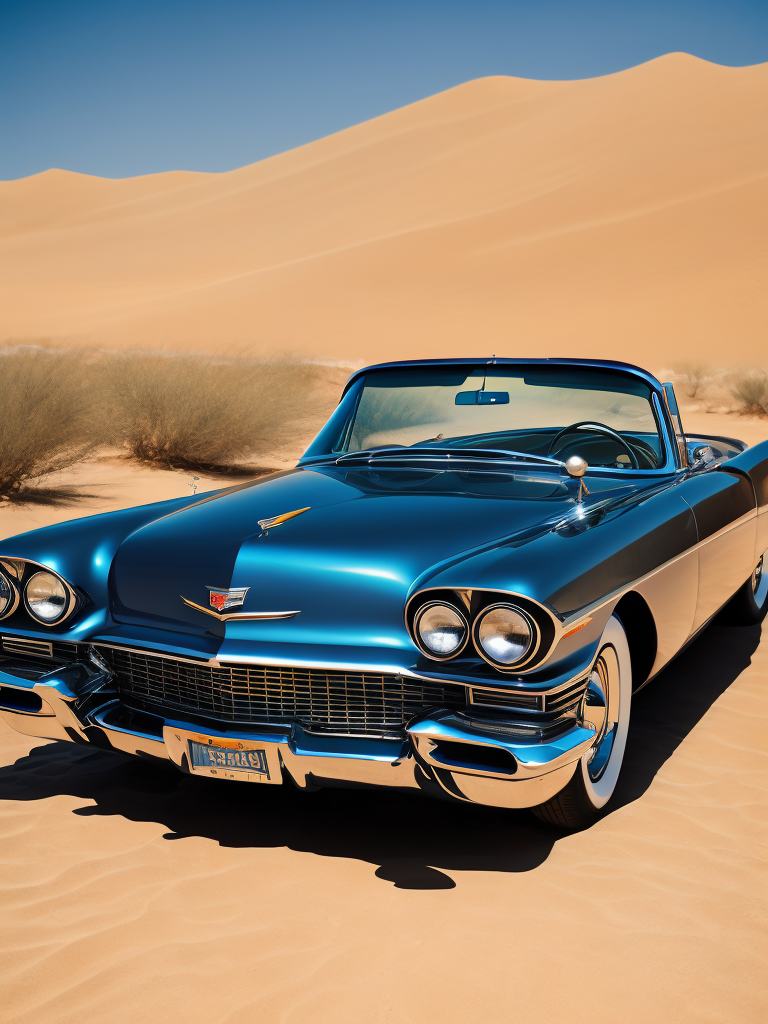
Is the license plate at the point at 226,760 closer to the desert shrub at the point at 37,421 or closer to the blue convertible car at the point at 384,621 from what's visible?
the blue convertible car at the point at 384,621

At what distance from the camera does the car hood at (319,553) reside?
2580mm

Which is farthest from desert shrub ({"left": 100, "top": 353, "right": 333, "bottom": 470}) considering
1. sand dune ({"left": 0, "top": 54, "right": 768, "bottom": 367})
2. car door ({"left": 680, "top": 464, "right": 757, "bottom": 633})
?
sand dune ({"left": 0, "top": 54, "right": 768, "bottom": 367})

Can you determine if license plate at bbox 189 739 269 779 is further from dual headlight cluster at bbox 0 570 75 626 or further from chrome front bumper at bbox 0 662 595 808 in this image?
dual headlight cluster at bbox 0 570 75 626

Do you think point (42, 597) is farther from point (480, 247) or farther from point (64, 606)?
point (480, 247)

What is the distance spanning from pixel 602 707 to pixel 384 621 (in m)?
0.82

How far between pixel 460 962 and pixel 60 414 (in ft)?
29.5

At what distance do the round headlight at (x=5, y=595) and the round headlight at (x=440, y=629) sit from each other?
157cm

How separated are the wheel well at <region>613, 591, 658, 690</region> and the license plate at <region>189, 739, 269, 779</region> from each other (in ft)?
4.35

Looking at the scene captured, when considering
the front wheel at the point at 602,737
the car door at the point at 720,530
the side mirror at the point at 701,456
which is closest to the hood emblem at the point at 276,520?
the front wheel at the point at 602,737

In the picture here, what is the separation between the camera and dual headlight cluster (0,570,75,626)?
3.00 meters

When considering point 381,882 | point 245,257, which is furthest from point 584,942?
point 245,257

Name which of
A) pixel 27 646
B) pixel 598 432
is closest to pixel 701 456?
pixel 598 432

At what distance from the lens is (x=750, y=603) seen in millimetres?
5156

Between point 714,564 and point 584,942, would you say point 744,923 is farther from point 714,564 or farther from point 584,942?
point 714,564
